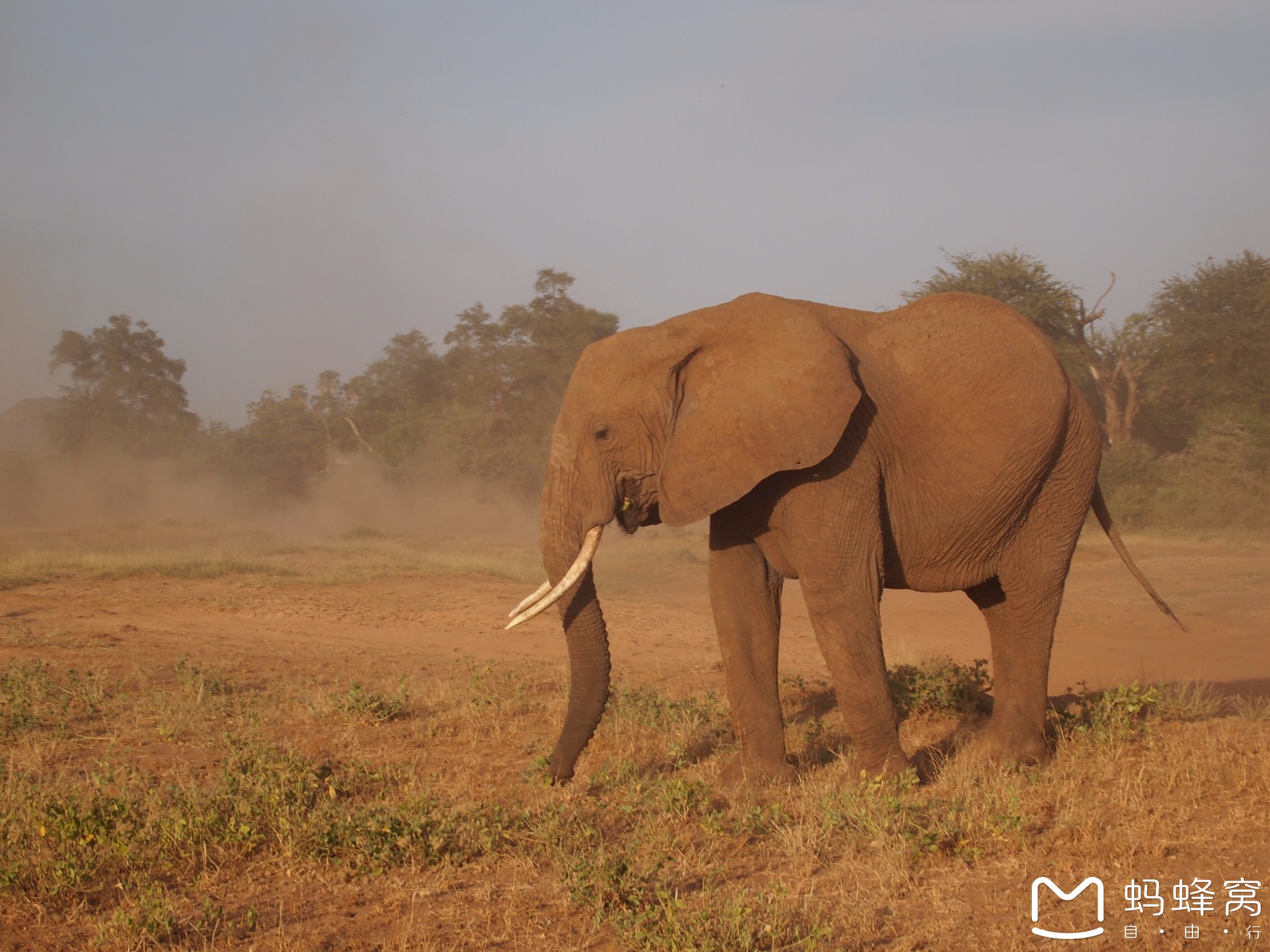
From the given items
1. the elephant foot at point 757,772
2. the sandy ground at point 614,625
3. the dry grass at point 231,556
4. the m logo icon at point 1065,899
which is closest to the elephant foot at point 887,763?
the elephant foot at point 757,772

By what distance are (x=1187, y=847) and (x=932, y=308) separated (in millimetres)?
2788

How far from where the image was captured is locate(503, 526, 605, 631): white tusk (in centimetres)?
510

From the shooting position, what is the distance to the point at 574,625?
17.5 feet

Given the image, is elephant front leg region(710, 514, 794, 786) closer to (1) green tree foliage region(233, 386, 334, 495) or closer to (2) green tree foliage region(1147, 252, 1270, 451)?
(2) green tree foliage region(1147, 252, 1270, 451)

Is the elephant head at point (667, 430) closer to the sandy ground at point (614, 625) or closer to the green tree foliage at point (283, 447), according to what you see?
the sandy ground at point (614, 625)

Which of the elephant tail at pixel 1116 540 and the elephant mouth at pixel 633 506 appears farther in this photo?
the elephant tail at pixel 1116 540

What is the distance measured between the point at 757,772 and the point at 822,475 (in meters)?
1.58

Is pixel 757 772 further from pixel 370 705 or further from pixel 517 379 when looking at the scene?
pixel 517 379

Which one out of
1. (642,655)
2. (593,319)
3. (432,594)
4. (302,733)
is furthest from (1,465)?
(302,733)

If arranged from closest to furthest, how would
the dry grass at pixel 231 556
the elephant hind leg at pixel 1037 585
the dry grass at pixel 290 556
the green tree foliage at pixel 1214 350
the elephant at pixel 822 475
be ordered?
the elephant at pixel 822 475 → the elephant hind leg at pixel 1037 585 → the dry grass at pixel 231 556 → the dry grass at pixel 290 556 → the green tree foliage at pixel 1214 350

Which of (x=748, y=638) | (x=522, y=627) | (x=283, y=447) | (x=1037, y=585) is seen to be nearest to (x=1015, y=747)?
(x=1037, y=585)

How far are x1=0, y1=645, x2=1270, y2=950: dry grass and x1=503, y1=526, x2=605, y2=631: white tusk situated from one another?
0.84 m

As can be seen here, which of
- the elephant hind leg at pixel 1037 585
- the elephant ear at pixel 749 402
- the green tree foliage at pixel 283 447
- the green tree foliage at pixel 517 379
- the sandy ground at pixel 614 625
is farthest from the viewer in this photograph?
the green tree foliage at pixel 283 447

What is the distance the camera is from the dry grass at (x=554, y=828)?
3473 mm
